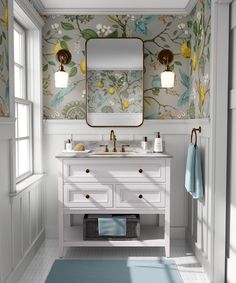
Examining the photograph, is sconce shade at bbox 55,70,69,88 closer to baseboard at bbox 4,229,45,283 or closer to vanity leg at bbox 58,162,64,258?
vanity leg at bbox 58,162,64,258

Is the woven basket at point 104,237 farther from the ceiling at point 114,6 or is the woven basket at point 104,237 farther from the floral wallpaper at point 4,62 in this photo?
the ceiling at point 114,6

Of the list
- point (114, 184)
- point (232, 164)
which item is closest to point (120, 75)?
point (114, 184)

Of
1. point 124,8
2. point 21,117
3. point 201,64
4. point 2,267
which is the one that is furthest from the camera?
point 124,8

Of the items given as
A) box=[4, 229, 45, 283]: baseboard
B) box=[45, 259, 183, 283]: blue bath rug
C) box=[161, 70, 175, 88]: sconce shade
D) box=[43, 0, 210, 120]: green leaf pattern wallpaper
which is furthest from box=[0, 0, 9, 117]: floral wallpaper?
box=[161, 70, 175, 88]: sconce shade

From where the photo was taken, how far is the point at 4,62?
8.32ft

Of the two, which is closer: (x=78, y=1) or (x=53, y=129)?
(x=78, y=1)

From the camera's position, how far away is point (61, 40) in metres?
3.85

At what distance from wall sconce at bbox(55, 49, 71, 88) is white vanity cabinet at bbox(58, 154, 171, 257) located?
85cm

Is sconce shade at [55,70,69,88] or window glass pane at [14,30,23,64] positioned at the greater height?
window glass pane at [14,30,23,64]

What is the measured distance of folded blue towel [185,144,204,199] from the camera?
3.13 meters

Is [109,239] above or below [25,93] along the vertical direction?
below

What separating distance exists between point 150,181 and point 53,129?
4.03ft

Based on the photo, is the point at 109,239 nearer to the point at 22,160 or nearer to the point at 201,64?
the point at 22,160

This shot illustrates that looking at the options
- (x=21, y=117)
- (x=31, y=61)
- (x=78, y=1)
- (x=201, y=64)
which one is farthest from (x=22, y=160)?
(x=201, y=64)
